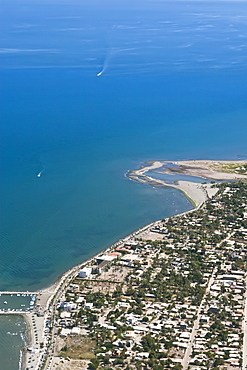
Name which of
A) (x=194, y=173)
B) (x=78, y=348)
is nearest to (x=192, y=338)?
(x=78, y=348)

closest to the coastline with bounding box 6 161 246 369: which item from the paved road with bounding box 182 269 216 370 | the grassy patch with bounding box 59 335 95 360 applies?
the grassy patch with bounding box 59 335 95 360

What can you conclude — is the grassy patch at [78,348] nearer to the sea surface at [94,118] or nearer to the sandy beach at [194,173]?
the sea surface at [94,118]

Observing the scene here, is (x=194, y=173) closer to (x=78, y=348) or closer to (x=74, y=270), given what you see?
(x=74, y=270)

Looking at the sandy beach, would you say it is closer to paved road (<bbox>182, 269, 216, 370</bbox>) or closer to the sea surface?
the sea surface

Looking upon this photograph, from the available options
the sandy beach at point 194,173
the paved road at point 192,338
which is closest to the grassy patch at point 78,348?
the paved road at point 192,338

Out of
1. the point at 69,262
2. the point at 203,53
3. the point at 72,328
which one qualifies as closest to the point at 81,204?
the point at 69,262

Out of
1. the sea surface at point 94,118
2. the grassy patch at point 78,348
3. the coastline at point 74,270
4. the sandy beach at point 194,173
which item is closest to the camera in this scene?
the grassy patch at point 78,348

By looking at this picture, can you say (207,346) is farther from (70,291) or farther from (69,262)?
(69,262)
